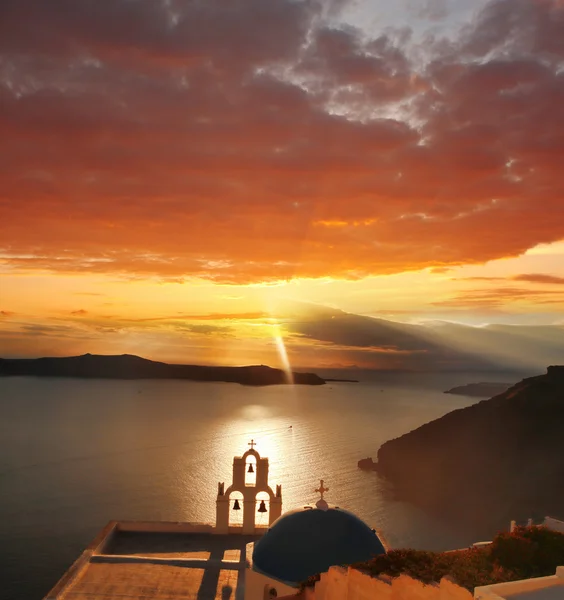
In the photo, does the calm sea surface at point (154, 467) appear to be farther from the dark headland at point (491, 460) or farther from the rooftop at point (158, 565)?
the rooftop at point (158, 565)

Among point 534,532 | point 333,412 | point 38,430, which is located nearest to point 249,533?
point 534,532

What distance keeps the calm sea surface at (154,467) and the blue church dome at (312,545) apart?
27.4 metres

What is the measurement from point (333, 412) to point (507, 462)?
7885cm

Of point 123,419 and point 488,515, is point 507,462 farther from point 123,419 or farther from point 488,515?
point 123,419

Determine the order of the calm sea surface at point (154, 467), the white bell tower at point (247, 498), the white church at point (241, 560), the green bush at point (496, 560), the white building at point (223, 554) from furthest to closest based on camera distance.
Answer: the calm sea surface at point (154, 467)
the white bell tower at point (247, 498)
the white building at point (223, 554)
the white church at point (241, 560)
the green bush at point (496, 560)

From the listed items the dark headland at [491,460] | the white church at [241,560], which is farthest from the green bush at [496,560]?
the dark headland at [491,460]

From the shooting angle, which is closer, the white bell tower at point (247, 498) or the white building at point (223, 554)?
the white building at point (223, 554)

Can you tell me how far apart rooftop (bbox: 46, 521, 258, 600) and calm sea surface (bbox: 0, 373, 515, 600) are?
19133 mm

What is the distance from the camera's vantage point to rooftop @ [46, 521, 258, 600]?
55.9ft

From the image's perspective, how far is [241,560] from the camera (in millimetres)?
20109

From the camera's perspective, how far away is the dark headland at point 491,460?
184ft

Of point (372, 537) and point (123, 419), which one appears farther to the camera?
point (123, 419)

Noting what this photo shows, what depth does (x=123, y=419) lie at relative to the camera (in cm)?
11862

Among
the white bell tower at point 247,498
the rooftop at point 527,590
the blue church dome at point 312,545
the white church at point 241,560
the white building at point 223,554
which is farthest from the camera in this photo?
the white bell tower at point 247,498
